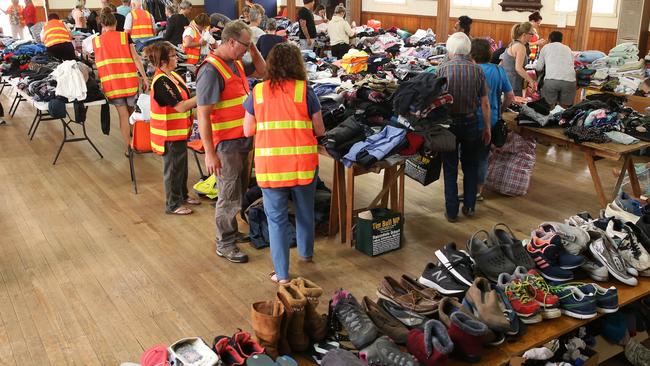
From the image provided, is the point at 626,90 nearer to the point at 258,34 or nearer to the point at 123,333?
the point at 258,34

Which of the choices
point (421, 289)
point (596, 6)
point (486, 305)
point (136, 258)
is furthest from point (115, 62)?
point (596, 6)

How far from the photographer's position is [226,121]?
13.0 ft

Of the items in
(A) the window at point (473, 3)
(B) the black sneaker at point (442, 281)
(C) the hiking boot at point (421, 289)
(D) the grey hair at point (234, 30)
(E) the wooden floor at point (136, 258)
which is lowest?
(E) the wooden floor at point (136, 258)

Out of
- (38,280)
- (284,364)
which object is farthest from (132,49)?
(284,364)

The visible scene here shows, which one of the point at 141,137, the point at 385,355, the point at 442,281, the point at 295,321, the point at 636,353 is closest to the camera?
the point at 385,355

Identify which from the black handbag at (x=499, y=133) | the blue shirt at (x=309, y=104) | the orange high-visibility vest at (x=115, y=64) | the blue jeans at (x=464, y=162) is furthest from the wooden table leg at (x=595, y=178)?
the orange high-visibility vest at (x=115, y=64)

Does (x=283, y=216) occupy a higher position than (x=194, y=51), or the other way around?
(x=194, y=51)

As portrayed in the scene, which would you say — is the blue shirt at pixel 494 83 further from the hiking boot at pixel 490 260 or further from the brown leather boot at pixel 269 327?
the brown leather boot at pixel 269 327

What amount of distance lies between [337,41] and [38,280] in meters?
6.64

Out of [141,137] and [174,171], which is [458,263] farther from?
[141,137]

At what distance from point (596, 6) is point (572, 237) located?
8.84 m

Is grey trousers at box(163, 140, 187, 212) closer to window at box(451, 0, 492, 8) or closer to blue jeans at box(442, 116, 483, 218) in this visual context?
blue jeans at box(442, 116, 483, 218)

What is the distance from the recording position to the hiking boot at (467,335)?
7.47 feet

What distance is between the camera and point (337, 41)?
9625mm
